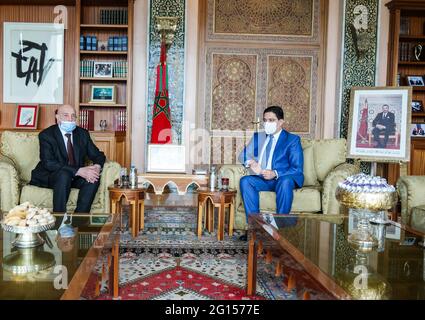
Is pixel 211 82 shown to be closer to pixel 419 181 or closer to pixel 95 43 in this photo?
pixel 95 43

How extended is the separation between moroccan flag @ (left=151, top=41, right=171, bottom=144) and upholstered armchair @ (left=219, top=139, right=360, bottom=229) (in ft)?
5.28

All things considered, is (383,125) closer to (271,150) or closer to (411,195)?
(271,150)

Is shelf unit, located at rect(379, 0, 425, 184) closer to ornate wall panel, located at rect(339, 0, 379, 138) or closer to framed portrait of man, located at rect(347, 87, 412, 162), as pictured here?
ornate wall panel, located at rect(339, 0, 379, 138)

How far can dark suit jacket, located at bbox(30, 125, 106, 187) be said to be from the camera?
396 cm

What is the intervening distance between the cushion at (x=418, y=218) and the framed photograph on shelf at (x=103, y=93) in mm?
3935

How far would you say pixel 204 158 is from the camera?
247 inches

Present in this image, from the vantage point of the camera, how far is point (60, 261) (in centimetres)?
193

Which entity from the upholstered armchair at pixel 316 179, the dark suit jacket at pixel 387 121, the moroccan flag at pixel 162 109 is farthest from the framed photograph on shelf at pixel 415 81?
the moroccan flag at pixel 162 109

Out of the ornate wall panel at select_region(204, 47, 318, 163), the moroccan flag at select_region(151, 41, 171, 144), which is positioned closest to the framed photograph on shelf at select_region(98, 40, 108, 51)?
the moroccan flag at select_region(151, 41, 171, 144)

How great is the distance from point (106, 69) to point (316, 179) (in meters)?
3.16

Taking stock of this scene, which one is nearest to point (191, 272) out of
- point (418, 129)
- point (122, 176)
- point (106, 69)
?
point (122, 176)

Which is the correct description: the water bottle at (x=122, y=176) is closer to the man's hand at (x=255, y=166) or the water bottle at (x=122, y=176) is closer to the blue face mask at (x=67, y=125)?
the blue face mask at (x=67, y=125)
